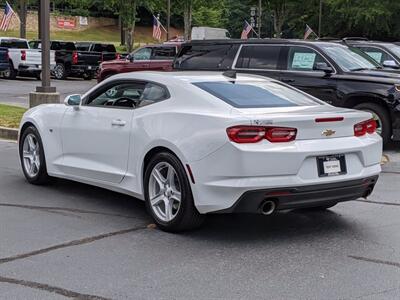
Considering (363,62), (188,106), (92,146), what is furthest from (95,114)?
(363,62)

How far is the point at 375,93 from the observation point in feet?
36.6

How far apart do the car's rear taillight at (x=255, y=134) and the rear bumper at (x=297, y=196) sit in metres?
0.43

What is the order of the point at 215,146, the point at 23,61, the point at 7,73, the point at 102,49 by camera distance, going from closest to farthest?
the point at 215,146, the point at 23,61, the point at 7,73, the point at 102,49

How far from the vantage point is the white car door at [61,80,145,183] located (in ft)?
21.7

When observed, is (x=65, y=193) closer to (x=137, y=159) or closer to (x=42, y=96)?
(x=137, y=159)

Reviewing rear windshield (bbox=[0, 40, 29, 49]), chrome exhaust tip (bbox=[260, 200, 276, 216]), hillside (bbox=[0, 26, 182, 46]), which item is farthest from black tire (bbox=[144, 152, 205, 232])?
hillside (bbox=[0, 26, 182, 46])

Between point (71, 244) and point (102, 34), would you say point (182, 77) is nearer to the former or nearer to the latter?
point (71, 244)

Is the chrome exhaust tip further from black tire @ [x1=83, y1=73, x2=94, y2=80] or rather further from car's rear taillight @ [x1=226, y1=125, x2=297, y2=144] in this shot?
black tire @ [x1=83, y1=73, x2=94, y2=80]

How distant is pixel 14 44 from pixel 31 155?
933 inches

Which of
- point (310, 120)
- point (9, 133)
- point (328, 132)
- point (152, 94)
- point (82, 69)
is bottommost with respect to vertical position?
point (82, 69)

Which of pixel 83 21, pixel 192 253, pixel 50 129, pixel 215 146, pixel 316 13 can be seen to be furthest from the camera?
pixel 83 21

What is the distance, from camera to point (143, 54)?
2158 centimetres

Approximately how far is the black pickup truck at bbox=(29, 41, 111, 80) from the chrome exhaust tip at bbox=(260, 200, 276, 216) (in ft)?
86.2

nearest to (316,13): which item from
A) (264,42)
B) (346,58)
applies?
(264,42)
